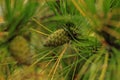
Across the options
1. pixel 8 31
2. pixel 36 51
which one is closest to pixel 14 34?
pixel 8 31

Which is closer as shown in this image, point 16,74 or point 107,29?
point 107,29

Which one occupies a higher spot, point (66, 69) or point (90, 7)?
point (90, 7)

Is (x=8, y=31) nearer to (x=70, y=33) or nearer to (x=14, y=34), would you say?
(x=14, y=34)

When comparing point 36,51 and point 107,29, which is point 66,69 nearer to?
point 36,51
